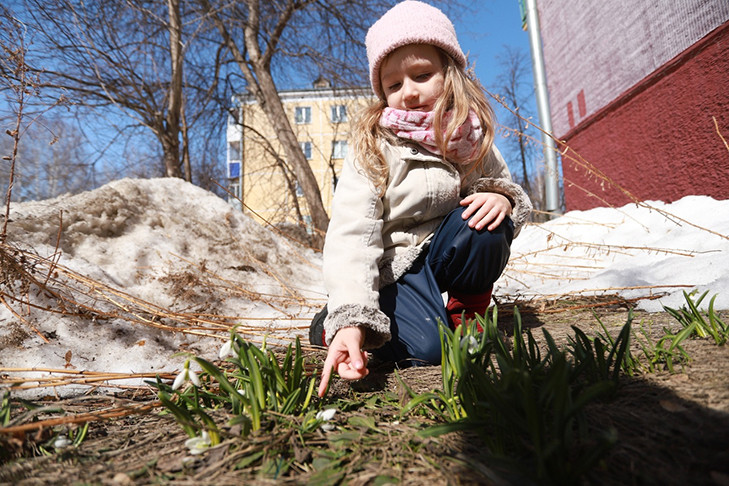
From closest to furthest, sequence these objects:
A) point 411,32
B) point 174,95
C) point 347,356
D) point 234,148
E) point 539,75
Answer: point 347,356
point 411,32
point 174,95
point 539,75
point 234,148

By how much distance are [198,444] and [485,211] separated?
4.63ft

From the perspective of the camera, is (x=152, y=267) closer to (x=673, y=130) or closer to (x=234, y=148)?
(x=673, y=130)

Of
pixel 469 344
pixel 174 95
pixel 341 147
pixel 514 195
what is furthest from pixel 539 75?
pixel 469 344

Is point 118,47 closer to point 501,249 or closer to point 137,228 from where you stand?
point 137,228

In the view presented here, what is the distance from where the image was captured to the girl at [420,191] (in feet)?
6.04

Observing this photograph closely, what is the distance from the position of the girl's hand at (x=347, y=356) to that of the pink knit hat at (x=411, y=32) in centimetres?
127

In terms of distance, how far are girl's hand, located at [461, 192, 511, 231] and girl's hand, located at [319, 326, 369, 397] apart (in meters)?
0.74

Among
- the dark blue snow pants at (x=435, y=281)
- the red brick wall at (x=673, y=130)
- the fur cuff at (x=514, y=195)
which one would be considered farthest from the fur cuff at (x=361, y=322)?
the red brick wall at (x=673, y=130)

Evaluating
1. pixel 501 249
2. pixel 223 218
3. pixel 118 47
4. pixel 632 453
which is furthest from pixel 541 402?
pixel 118 47

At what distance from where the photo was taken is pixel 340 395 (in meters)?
A: 1.40

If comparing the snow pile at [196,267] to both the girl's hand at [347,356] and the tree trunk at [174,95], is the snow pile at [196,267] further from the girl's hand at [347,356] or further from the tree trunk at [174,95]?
the tree trunk at [174,95]

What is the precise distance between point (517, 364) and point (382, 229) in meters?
1.02

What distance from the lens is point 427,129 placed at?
191cm

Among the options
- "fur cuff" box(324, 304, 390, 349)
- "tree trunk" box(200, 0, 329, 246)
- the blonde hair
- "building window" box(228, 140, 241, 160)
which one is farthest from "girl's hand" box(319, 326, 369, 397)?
"building window" box(228, 140, 241, 160)
